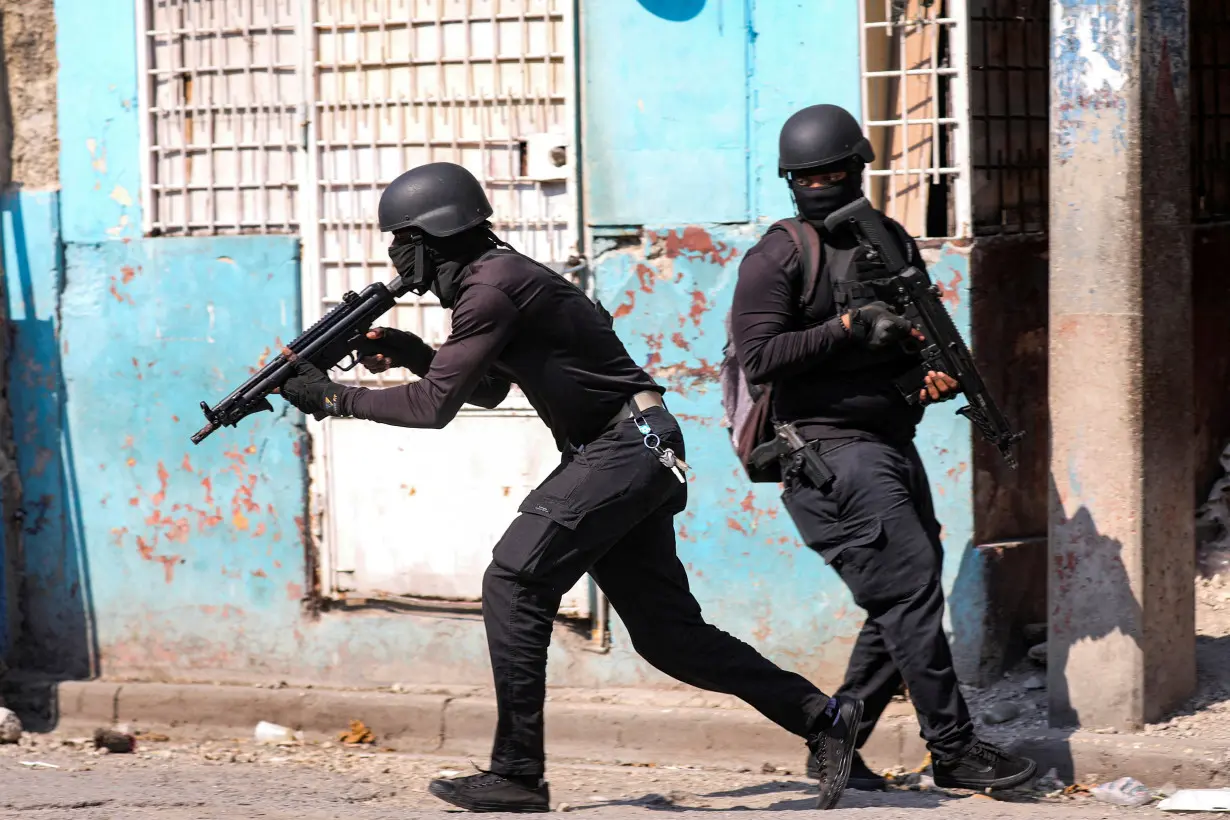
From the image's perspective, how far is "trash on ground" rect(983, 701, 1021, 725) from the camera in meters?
5.35

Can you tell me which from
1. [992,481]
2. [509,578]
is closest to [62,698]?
[509,578]

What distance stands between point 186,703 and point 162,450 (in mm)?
1014

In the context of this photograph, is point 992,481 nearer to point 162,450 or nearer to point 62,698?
point 162,450

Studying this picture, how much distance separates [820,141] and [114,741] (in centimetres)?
352

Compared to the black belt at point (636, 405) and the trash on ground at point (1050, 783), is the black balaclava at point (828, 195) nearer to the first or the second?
Answer: the black belt at point (636, 405)

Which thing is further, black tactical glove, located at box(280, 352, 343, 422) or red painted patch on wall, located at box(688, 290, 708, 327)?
red painted patch on wall, located at box(688, 290, 708, 327)

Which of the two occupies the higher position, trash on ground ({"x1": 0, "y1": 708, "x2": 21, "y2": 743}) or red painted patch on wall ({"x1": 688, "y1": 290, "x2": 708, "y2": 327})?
red painted patch on wall ({"x1": 688, "y1": 290, "x2": 708, "y2": 327})

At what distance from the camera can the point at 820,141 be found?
4586mm

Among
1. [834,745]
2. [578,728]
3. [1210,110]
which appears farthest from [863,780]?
[1210,110]

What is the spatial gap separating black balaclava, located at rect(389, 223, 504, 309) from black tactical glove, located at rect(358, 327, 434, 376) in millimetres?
249

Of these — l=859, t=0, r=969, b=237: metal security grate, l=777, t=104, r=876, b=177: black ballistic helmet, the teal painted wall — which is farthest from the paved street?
l=859, t=0, r=969, b=237: metal security grate

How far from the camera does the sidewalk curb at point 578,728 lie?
16.0 feet

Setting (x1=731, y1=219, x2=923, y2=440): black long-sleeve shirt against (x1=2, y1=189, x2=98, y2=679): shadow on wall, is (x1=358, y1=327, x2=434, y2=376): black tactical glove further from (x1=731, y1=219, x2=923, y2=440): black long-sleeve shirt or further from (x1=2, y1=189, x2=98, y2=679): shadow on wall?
(x1=2, y1=189, x2=98, y2=679): shadow on wall

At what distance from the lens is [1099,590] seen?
16.3ft
